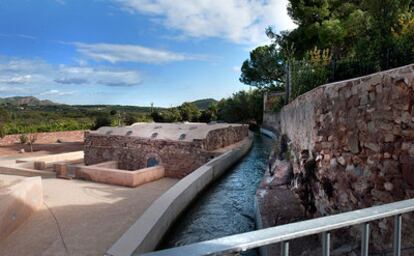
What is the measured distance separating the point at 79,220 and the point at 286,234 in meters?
7.99

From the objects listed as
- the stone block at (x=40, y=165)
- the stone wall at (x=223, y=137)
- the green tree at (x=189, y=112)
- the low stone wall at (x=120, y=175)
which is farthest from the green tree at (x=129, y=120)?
the low stone wall at (x=120, y=175)

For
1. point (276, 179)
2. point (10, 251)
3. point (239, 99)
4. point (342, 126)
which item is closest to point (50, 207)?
point (10, 251)

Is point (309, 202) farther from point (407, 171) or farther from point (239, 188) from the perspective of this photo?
point (239, 188)

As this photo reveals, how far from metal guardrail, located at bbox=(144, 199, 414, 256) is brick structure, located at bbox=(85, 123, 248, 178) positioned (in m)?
13.6

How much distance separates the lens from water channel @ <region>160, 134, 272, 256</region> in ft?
22.3

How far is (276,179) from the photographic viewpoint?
328 inches

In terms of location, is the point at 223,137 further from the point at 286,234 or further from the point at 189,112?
the point at 189,112

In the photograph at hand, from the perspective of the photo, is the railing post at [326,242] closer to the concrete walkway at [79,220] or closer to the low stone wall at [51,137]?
the concrete walkway at [79,220]

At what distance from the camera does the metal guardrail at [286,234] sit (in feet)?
3.50

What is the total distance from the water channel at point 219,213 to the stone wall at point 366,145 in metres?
2.12

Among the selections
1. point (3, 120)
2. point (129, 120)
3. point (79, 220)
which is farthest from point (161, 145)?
point (3, 120)

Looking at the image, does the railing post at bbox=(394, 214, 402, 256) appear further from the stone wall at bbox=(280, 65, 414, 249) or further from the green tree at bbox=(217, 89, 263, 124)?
the green tree at bbox=(217, 89, 263, 124)

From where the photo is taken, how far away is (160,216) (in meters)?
6.30

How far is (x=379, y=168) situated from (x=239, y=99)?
33174 millimetres
